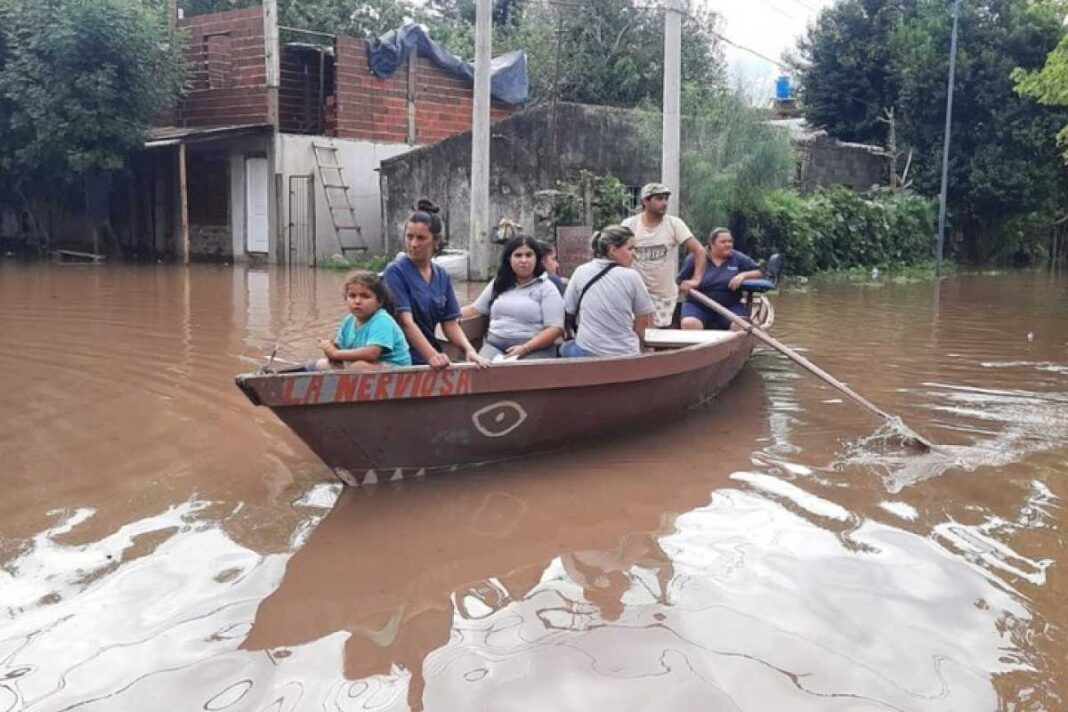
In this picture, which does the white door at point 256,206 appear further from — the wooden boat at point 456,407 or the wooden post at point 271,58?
the wooden boat at point 456,407

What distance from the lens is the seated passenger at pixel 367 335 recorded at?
185 inches

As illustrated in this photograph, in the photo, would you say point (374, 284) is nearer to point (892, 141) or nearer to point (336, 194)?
point (336, 194)

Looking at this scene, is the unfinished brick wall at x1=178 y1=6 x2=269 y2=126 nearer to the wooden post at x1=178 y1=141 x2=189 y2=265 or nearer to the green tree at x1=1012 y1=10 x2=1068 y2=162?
the wooden post at x1=178 y1=141 x2=189 y2=265

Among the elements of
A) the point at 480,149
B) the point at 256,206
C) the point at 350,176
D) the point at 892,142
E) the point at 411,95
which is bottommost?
the point at 256,206

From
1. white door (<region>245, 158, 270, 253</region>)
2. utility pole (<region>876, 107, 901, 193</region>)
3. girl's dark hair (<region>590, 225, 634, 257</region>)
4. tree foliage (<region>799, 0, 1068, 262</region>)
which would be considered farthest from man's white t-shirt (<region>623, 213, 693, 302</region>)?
tree foliage (<region>799, 0, 1068, 262</region>)

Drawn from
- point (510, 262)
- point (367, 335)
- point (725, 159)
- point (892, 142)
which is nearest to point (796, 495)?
point (510, 262)

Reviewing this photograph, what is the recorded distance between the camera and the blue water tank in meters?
28.0

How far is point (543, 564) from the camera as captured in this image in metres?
4.02

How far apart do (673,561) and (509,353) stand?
6.79ft

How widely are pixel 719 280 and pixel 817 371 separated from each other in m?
1.73

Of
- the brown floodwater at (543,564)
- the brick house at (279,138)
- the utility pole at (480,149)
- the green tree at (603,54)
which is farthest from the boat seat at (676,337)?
the green tree at (603,54)

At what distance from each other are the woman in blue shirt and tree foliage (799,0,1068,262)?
69.6ft

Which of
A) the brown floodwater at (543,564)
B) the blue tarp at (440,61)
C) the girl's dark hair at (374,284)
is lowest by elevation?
the brown floodwater at (543,564)

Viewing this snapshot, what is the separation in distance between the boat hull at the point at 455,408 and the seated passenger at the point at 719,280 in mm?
2321
